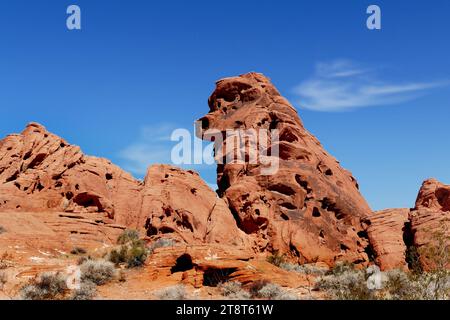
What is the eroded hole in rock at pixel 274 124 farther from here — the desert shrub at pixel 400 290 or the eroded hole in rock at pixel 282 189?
→ the desert shrub at pixel 400 290

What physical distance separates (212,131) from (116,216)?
12.9m

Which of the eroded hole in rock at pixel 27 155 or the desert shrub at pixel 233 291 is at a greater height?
the eroded hole in rock at pixel 27 155

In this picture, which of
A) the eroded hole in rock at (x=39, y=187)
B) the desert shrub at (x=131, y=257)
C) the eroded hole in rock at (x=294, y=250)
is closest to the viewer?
the desert shrub at (x=131, y=257)

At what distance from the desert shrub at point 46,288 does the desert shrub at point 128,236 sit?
10879mm

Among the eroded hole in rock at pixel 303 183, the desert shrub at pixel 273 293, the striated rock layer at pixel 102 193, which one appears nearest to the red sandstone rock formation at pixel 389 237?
the eroded hole in rock at pixel 303 183

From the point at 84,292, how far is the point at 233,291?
4.96 m

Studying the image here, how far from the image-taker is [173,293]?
16.6 meters

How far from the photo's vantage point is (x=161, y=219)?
101ft

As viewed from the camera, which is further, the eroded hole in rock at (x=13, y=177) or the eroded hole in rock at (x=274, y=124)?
the eroded hole in rock at (x=274, y=124)

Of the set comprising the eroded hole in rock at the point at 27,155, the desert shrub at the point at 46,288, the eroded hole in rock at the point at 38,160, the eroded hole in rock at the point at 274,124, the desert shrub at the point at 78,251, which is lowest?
the desert shrub at the point at 46,288

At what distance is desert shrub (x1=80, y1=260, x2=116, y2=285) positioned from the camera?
733 inches

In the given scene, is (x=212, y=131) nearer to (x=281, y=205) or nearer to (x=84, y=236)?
Answer: (x=281, y=205)

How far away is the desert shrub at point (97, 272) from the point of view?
61.1ft

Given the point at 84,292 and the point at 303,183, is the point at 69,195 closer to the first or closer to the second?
the point at 84,292
